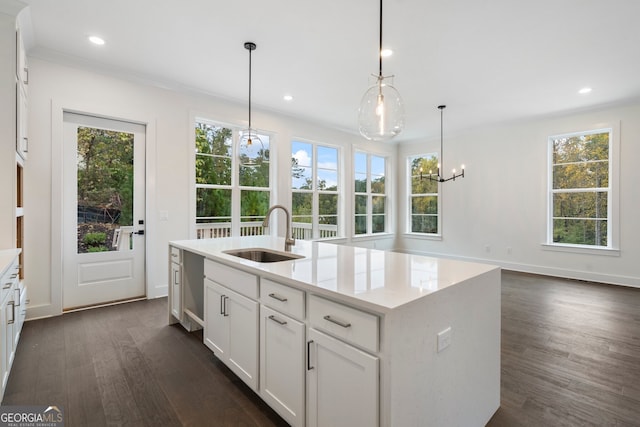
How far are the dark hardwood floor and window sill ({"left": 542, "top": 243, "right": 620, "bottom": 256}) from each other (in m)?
1.76

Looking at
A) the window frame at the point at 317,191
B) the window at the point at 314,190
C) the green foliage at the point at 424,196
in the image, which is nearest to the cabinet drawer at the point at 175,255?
the window frame at the point at 317,191

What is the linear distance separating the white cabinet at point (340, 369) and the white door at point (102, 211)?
3.43 metres

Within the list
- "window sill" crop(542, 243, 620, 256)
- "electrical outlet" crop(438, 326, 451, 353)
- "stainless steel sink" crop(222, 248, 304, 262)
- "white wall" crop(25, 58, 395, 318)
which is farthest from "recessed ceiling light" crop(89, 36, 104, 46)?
"window sill" crop(542, 243, 620, 256)

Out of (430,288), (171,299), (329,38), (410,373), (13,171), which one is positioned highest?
(329,38)

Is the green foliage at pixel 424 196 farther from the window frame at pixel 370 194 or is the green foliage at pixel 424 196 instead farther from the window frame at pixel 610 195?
the window frame at pixel 610 195

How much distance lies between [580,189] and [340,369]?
236 inches

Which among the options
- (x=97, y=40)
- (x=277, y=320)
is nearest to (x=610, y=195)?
(x=277, y=320)

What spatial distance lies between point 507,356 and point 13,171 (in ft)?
14.5

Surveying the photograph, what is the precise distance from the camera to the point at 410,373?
1.22m

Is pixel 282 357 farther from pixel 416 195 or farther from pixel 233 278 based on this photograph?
pixel 416 195

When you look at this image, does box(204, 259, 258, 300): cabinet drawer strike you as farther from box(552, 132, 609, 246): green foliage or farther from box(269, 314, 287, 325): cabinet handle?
box(552, 132, 609, 246): green foliage

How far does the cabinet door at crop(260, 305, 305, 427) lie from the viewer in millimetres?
1536

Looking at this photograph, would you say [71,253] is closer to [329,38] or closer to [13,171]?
[13,171]

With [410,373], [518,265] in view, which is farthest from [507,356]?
[518,265]
